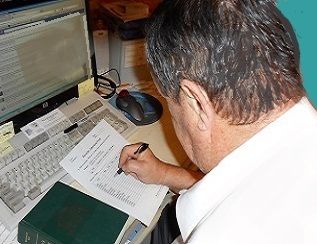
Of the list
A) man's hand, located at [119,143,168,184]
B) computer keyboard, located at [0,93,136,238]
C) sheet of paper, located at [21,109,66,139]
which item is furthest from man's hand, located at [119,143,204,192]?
sheet of paper, located at [21,109,66,139]

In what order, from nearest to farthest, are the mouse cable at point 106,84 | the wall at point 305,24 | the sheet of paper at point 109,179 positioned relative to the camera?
1. the sheet of paper at point 109,179
2. the wall at point 305,24
3. the mouse cable at point 106,84

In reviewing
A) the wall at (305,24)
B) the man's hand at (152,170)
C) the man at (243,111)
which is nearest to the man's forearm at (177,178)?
the man's hand at (152,170)

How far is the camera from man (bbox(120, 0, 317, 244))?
541 mm

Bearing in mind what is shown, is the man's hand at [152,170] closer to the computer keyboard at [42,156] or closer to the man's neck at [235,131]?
the computer keyboard at [42,156]

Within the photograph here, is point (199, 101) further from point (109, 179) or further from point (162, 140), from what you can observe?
point (162, 140)

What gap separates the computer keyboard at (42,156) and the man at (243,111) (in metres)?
0.43

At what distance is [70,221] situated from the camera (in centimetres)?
77

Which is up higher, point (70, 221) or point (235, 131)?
point (235, 131)

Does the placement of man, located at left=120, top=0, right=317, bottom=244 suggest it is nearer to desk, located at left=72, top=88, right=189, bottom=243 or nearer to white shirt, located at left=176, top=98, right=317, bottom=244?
white shirt, located at left=176, top=98, right=317, bottom=244

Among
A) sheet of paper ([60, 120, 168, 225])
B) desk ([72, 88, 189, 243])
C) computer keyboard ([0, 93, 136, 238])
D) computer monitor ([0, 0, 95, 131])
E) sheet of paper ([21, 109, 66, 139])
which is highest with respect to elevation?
computer monitor ([0, 0, 95, 131])

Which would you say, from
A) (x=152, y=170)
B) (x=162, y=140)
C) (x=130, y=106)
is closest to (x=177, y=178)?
(x=152, y=170)

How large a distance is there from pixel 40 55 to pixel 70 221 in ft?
1.53

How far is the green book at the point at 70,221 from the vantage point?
0.74 m

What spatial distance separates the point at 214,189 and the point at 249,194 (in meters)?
0.07
